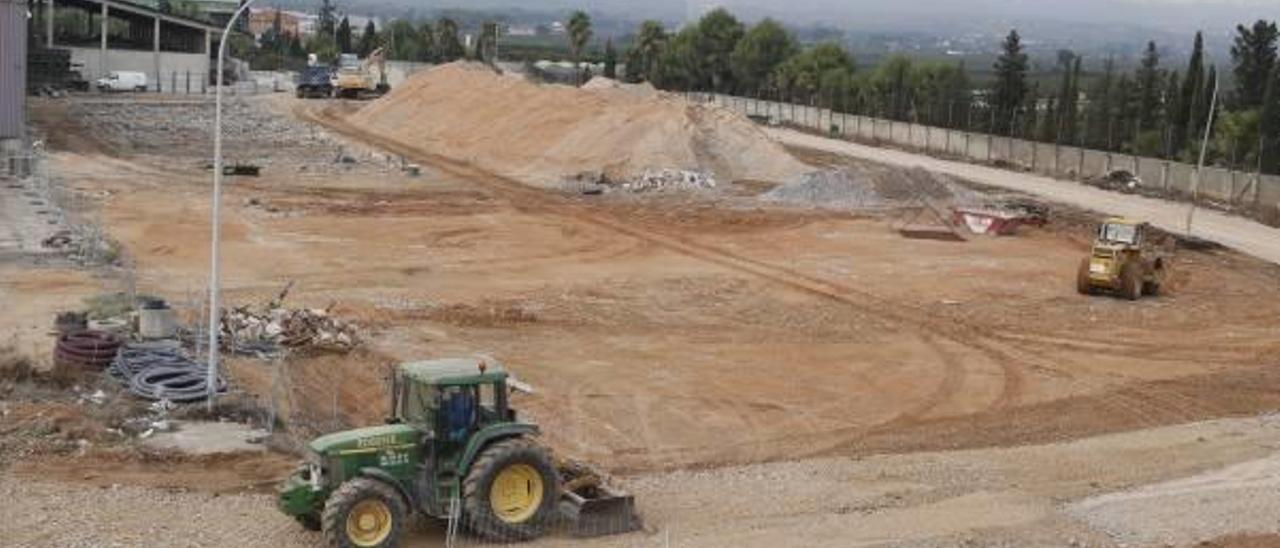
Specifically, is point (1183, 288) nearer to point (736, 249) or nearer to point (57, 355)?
point (736, 249)

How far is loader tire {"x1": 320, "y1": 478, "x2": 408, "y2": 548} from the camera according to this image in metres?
14.2

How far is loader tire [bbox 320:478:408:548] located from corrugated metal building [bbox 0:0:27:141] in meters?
37.7

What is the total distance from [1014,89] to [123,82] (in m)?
50.4

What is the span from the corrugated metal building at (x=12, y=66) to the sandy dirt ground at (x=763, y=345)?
2127 millimetres

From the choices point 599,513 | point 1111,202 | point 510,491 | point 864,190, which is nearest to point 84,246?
point 510,491

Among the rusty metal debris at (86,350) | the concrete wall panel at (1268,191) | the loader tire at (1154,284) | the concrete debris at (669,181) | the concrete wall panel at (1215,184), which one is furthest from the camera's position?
the concrete wall panel at (1215,184)

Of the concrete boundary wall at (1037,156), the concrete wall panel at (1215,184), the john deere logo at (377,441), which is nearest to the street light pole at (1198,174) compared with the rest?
the concrete wall panel at (1215,184)

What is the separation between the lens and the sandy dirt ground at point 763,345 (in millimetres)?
17750

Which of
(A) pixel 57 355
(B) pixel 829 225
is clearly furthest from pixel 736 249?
(A) pixel 57 355

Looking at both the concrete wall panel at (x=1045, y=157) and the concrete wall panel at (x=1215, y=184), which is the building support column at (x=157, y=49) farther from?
the concrete wall panel at (x=1215, y=184)

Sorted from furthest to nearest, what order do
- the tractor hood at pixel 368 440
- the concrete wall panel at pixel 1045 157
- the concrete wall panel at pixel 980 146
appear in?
the concrete wall panel at pixel 980 146 → the concrete wall panel at pixel 1045 157 → the tractor hood at pixel 368 440

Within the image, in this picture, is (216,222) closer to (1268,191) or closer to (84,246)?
(84,246)

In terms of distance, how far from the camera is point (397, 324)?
27.8 meters

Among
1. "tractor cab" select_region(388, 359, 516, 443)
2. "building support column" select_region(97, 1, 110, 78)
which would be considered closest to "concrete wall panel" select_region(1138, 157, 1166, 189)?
"tractor cab" select_region(388, 359, 516, 443)
